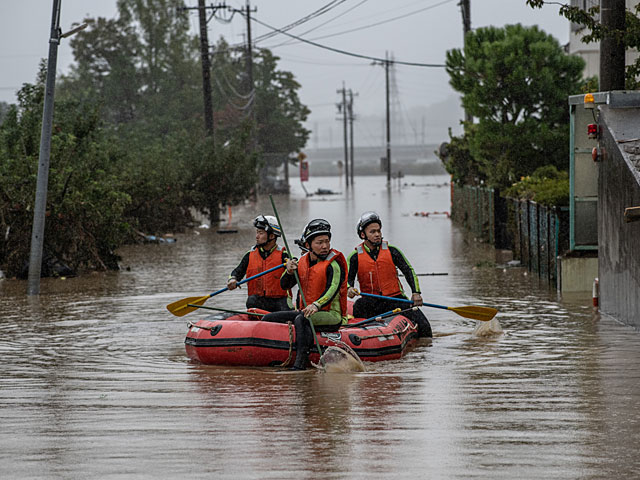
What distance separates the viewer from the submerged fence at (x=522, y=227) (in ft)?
61.3

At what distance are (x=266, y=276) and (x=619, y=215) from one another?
4.66m

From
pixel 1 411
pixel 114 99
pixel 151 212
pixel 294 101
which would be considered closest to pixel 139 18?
pixel 114 99

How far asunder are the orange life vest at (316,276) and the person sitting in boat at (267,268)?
3.49 feet

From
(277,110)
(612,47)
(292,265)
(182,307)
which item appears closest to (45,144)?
(182,307)

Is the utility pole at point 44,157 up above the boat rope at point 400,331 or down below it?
above

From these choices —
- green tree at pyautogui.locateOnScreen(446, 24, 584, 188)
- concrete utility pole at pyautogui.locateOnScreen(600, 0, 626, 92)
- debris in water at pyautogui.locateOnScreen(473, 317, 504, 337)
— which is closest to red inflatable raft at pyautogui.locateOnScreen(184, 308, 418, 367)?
debris in water at pyautogui.locateOnScreen(473, 317, 504, 337)

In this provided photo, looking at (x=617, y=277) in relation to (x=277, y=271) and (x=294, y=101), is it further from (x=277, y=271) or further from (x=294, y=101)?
(x=294, y=101)

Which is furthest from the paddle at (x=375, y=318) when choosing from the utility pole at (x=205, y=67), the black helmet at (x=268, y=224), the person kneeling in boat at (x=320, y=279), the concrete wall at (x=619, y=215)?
the utility pole at (x=205, y=67)

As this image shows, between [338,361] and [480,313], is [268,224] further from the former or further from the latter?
[480,313]

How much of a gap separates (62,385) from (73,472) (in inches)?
144

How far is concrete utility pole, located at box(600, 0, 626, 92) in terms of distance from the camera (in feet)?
52.7

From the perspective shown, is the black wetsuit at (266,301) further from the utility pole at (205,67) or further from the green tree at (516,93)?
the utility pole at (205,67)

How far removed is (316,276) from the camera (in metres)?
11.8

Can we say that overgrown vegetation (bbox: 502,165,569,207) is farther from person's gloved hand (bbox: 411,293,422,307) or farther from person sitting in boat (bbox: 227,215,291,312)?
person sitting in boat (bbox: 227,215,291,312)
